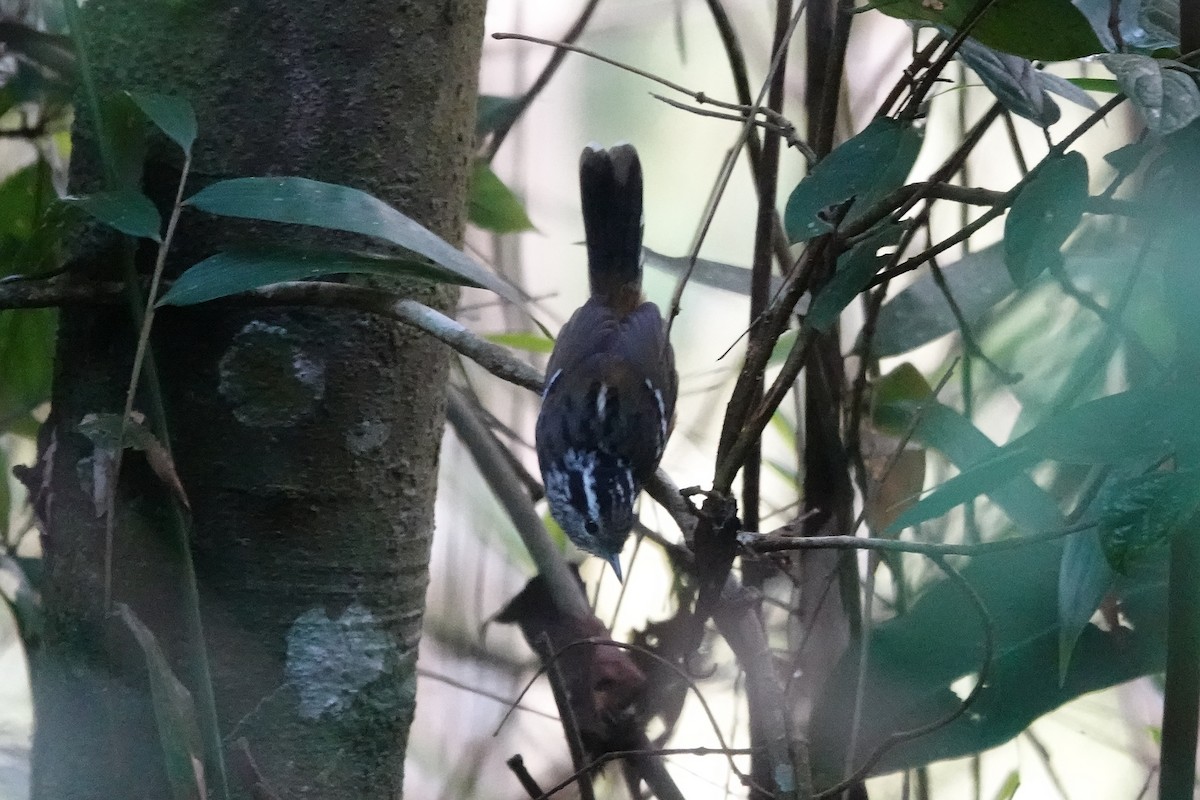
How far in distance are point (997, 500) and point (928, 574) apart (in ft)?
1.05

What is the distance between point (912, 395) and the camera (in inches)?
45.9

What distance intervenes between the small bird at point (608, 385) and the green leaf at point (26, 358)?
550 mm

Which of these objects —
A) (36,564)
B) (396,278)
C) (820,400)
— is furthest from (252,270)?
(820,400)

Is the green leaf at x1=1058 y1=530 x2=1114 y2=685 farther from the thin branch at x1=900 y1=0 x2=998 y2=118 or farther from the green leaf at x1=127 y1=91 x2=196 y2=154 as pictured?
the green leaf at x1=127 y1=91 x2=196 y2=154

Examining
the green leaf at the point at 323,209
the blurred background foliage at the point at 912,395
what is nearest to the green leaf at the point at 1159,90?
the blurred background foliage at the point at 912,395

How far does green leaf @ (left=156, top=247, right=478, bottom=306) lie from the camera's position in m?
0.72

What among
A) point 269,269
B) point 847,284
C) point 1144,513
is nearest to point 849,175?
point 847,284

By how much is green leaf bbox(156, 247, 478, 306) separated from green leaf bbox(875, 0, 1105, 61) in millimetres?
386

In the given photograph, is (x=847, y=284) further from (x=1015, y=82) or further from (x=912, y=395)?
(x=912, y=395)

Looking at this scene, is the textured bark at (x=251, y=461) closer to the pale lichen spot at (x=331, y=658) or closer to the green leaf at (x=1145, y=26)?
the pale lichen spot at (x=331, y=658)

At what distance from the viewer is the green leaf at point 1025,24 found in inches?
25.9

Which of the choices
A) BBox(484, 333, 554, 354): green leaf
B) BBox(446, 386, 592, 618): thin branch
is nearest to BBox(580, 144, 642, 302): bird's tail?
BBox(484, 333, 554, 354): green leaf

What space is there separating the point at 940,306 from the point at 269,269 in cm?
75

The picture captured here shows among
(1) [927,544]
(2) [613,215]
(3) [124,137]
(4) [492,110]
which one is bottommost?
(1) [927,544]
